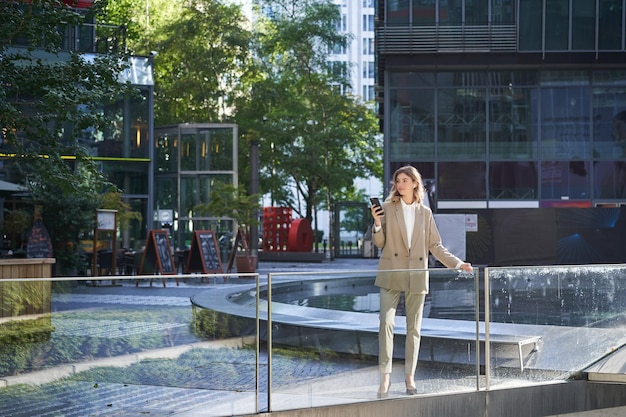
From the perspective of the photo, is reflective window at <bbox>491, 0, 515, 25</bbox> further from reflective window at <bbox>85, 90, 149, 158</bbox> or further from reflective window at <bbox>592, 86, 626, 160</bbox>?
reflective window at <bbox>85, 90, 149, 158</bbox>

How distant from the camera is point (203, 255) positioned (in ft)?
83.1

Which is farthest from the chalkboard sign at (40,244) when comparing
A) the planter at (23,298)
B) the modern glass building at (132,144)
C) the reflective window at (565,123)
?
the reflective window at (565,123)

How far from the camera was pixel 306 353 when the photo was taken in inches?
276

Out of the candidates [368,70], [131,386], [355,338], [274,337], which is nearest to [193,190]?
[355,338]

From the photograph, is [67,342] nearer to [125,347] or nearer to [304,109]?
[125,347]

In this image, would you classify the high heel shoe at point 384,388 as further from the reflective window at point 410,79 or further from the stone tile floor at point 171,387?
the reflective window at point 410,79

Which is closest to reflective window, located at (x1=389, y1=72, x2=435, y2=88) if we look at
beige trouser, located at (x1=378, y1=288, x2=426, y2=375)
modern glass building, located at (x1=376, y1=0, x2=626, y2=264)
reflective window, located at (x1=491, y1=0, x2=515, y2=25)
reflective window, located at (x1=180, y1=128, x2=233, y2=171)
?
modern glass building, located at (x1=376, y1=0, x2=626, y2=264)

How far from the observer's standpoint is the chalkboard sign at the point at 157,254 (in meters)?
23.8

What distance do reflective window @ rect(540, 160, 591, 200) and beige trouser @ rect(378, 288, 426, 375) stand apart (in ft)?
97.3

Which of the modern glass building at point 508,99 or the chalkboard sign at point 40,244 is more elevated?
the modern glass building at point 508,99

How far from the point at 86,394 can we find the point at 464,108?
31602 mm

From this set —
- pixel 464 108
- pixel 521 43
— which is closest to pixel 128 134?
pixel 464 108

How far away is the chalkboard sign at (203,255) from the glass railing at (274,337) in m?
16.5

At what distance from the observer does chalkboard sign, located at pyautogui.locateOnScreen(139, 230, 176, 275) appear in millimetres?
23797
